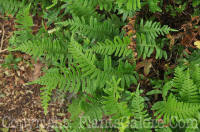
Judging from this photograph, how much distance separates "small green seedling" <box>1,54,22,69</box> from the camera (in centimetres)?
421

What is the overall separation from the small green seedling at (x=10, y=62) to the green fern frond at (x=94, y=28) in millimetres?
1650

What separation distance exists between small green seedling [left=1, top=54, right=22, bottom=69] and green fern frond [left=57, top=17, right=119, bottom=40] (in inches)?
65.0

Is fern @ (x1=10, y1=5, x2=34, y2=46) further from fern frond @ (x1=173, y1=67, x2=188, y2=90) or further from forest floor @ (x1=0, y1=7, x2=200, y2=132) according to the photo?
fern frond @ (x1=173, y1=67, x2=188, y2=90)

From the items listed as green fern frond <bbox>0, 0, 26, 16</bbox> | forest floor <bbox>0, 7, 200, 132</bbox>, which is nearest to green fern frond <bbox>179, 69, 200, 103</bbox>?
forest floor <bbox>0, 7, 200, 132</bbox>

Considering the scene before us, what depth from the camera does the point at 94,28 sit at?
122 inches

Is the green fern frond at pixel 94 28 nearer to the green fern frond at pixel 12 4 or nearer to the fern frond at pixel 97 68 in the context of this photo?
the fern frond at pixel 97 68

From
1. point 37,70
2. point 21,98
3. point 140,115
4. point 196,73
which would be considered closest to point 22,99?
point 21,98

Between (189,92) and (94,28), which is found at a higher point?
(94,28)

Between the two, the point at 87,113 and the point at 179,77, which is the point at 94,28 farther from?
the point at 179,77

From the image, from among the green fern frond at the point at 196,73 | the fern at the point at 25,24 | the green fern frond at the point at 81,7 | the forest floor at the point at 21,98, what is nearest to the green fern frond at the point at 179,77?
the green fern frond at the point at 196,73

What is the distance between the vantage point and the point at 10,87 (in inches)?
168

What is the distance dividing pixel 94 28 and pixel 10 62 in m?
2.16

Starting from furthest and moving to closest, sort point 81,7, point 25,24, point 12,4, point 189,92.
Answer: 1. point 12,4
2. point 25,24
3. point 81,7
4. point 189,92

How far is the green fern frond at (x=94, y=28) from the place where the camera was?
3.07 metres
